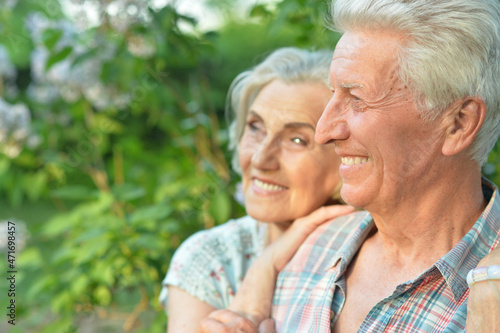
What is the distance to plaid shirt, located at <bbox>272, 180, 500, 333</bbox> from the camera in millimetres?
1515

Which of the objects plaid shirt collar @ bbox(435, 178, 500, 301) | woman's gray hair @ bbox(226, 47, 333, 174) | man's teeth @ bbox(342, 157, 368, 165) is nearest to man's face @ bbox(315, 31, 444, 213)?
man's teeth @ bbox(342, 157, 368, 165)

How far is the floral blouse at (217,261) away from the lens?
7.23 ft

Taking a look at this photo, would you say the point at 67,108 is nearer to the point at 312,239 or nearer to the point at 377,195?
the point at 312,239

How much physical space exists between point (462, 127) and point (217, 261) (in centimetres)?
105

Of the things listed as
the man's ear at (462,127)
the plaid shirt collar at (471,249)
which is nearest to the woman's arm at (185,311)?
the plaid shirt collar at (471,249)

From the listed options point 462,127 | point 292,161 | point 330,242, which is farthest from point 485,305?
point 292,161

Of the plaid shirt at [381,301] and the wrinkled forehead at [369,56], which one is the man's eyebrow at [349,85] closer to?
the wrinkled forehead at [369,56]

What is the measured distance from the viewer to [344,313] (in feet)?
5.62

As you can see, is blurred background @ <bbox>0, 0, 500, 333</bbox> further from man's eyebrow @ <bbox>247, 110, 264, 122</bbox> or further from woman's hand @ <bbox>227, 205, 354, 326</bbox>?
woman's hand @ <bbox>227, 205, 354, 326</bbox>

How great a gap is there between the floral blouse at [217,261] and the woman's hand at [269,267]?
0.17 metres

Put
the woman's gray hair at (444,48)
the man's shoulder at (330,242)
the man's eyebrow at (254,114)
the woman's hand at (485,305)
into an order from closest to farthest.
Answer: the woman's hand at (485,305)
the woman's gray hair at (444,48)
the man's shoulder at (330,242)
the man's eyebrow at (254,114)

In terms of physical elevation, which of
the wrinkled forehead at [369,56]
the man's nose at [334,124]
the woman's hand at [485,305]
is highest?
the wrinkled forehead at [369,56]

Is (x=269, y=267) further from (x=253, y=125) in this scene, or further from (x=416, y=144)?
(x=416, y=144)

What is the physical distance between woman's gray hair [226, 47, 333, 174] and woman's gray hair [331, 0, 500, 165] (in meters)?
0.69
